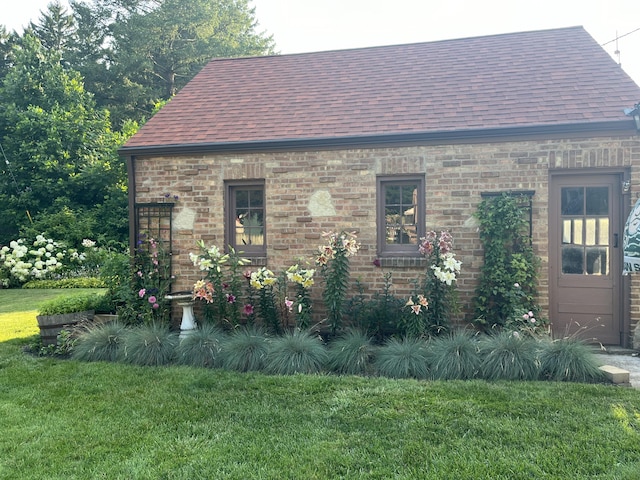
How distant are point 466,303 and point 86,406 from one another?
491cm

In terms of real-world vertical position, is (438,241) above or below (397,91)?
below

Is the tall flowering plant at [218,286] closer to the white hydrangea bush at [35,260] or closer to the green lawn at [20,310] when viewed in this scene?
the green lawn at [20,310]

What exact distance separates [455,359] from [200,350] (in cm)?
306

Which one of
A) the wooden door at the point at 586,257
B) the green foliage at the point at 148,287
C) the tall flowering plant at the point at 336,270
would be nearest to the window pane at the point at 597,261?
the wooden door at the point at 586,257

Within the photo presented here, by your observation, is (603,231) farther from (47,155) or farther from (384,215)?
(47,155)

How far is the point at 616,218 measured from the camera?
20.4 feet

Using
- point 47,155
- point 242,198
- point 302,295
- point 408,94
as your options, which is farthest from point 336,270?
point 47,155

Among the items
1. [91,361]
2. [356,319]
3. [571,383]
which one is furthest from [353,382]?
[91,361]

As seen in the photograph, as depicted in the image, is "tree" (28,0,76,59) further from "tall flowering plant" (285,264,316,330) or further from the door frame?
the door frame

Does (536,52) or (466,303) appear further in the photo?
(536,52)

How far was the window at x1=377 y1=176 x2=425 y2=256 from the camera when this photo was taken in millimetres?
6793

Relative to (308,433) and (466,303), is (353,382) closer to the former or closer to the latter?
(308,433)

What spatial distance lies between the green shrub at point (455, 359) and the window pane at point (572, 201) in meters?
2.64

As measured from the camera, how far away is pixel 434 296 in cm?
601
